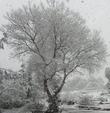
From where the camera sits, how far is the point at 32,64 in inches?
1203

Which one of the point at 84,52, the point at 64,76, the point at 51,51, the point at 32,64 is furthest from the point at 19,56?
the point at 84,52

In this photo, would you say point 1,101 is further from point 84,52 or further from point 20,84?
point 84,52

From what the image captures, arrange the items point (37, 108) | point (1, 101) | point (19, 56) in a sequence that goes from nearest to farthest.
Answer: point (1, 101), point (37, 108), point (19, 56)

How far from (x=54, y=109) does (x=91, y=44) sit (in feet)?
31.2

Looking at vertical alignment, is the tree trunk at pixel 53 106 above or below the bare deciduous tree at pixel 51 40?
below

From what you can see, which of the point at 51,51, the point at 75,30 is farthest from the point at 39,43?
the point at 75,30

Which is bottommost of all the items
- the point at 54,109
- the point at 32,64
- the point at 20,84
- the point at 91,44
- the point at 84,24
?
the point at 54,109

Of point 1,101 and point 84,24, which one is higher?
point 84,24

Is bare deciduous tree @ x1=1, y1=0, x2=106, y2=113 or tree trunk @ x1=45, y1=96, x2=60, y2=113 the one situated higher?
bare deciduous tree @ x1=1, y1=0, x2=106, y2=113

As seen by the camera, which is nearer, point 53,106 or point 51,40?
point 53,106

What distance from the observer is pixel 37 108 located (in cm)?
2873

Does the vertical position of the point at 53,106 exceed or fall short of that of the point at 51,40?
it falls short

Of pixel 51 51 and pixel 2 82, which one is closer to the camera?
pixel 2 82

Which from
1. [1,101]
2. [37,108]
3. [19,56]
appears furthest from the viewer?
[19,56]
